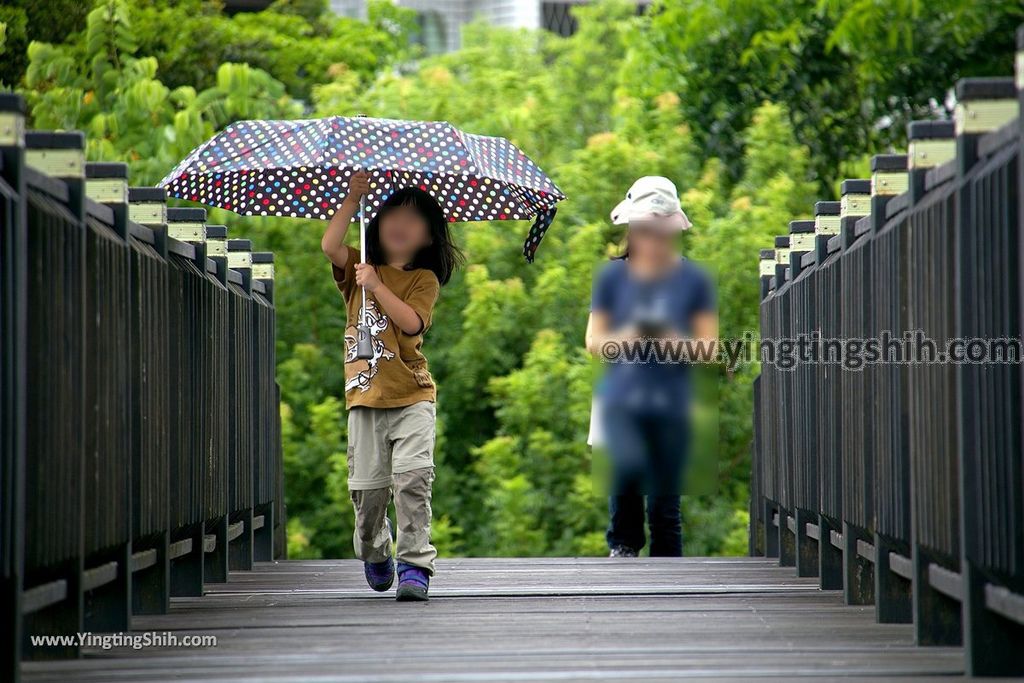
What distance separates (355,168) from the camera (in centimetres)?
663

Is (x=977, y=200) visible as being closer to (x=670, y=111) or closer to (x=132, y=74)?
(x=132, y=74)

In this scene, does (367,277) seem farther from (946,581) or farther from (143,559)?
(946,581)

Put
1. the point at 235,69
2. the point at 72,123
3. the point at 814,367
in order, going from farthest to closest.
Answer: the point at 235,69
the point at 72,123
the point at 814,367

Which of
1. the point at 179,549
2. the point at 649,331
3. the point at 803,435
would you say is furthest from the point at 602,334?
the point at 179,549

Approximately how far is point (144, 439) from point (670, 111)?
10.9 m

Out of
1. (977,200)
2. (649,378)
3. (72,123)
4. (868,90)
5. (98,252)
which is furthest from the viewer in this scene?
(868,90)

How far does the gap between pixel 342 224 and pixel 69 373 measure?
2.00 metres

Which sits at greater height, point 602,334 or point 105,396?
point 602,334

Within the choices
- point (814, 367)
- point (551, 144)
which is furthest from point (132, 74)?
point (814, 367)

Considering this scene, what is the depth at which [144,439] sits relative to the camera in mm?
5332

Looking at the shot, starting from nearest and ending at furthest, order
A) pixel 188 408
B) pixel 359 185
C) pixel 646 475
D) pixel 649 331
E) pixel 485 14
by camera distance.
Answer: pixel 188 408
pixel 359 185
pixel 649 331
pixel 646 475
pixel 485 14

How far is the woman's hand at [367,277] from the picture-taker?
19.7ft

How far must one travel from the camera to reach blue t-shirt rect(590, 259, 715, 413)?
7.86 metres

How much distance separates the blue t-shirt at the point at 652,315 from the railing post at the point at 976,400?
12.4 feet
